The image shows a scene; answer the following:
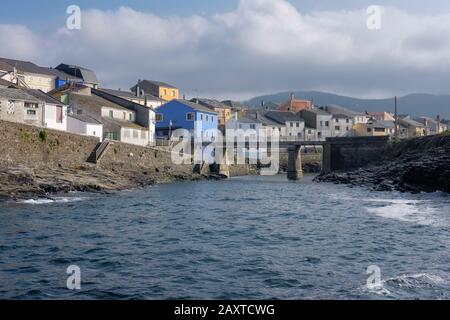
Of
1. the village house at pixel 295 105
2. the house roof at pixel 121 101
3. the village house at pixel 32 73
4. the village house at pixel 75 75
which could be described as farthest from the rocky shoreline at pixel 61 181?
the village house at pixel 295 105

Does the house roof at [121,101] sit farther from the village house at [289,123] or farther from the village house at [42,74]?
the village house at [289,123]

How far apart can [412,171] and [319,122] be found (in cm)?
8277

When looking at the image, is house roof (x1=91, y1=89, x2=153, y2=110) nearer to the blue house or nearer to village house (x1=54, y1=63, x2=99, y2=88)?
the blue house

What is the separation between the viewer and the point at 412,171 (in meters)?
48.5

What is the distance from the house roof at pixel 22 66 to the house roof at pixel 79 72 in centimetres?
595

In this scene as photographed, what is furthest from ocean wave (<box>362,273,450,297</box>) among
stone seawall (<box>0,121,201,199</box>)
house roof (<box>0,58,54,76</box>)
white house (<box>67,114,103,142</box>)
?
house roof (<box>0,58,54,76</box>)

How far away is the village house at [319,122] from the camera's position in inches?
5113

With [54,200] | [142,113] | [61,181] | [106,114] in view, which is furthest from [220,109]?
[54,200]

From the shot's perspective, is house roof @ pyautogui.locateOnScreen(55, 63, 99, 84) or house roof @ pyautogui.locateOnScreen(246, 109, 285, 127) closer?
house roof @ pyautogui.locateOnScreen(55, 63, 99, 84)

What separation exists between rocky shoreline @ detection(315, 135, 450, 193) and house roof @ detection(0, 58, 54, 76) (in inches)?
2062

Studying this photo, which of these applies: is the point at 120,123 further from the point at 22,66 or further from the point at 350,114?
the point at 350,114

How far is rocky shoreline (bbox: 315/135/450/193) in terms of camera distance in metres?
45.5
